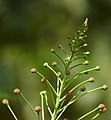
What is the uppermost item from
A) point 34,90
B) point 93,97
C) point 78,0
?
point 78,0

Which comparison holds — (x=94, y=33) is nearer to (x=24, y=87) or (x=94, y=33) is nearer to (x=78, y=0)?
(x=78, y=0)

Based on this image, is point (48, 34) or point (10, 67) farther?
point (48, 34)

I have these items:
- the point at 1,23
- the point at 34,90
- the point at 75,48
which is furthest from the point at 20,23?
the point at 75,48

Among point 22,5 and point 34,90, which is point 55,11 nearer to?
point 22,5

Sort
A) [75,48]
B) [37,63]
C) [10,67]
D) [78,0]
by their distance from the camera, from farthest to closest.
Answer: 1. [78,0]
2. [10,67]
3. [37,63]
4. [75,48]

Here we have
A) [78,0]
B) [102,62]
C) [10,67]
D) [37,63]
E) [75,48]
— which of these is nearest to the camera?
[75,48]

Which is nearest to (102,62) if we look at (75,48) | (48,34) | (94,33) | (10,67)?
(94,33)

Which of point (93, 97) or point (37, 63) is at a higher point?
point (37, 63)
